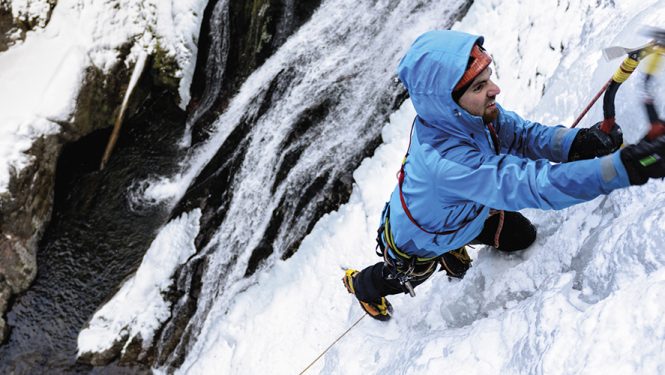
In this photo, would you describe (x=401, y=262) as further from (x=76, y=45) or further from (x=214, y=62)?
(x=76, y=45)

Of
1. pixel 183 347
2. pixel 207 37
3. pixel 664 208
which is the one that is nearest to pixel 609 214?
pixel 664 208

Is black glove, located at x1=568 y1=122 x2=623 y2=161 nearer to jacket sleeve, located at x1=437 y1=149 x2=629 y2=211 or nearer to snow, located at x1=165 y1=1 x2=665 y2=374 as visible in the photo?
snow, located at x1=165 y1=1 x2=665 y2=374

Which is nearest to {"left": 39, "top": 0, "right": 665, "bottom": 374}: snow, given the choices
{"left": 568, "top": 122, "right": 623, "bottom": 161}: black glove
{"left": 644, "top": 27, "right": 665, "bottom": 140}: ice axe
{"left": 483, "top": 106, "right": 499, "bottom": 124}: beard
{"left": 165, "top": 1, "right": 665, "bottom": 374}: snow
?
{"left": 165, "top": 1, "right": 665, "bottom": 374}: snow

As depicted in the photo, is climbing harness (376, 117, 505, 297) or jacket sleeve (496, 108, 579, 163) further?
climbing harness (376, 117, 505, 297)

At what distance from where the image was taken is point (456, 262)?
3.43 metres

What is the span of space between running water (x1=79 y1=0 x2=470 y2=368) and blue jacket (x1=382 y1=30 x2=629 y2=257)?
307 cm

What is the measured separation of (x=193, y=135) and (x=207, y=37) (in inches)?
58.1

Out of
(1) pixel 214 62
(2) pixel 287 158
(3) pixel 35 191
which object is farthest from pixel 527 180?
(3) pixel 35 191

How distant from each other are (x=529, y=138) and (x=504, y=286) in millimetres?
858

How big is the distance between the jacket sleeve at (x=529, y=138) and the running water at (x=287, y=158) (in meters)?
3.03

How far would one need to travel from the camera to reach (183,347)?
614 cm

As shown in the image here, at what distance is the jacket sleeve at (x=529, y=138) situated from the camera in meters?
2.67

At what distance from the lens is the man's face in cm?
217

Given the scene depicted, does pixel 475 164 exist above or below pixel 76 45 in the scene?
below
